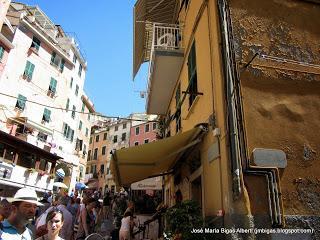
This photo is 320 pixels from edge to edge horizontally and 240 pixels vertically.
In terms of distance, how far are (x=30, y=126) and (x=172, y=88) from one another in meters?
18.8

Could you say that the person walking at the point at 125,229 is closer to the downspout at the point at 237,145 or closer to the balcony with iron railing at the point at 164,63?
the downspout at the point at 237,145

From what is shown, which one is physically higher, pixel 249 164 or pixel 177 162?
pixel 177 162

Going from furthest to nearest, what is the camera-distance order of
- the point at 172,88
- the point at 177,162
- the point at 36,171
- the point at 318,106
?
1. the point at 36,171
2. the point at 172,88
3. the point at 177,162
4. the point at 318,106

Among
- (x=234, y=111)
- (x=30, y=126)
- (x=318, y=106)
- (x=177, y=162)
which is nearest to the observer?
(x=234, y=111)

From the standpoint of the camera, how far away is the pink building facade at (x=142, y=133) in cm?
5686

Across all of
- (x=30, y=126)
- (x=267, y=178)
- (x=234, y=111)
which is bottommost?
(x=267, y=178)

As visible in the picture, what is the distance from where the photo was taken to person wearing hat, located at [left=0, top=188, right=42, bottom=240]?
3.20m

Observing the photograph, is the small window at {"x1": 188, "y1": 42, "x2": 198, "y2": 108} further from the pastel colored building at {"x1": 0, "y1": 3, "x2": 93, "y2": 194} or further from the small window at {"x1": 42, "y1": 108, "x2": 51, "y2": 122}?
the small window at {"x1": 42, "y1": 108, "x2": 51, "y2": 122}

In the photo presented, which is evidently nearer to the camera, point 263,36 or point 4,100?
point 263,36

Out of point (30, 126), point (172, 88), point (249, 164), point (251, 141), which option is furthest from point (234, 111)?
point (30, 126)

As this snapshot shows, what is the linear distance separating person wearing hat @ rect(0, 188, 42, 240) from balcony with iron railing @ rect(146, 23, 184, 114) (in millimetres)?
7315

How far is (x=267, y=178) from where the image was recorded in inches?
207

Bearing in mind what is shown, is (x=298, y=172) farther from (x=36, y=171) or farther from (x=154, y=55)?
(x=36, y=171)

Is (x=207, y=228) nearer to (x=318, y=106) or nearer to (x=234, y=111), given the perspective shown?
(x=234, y=111)
